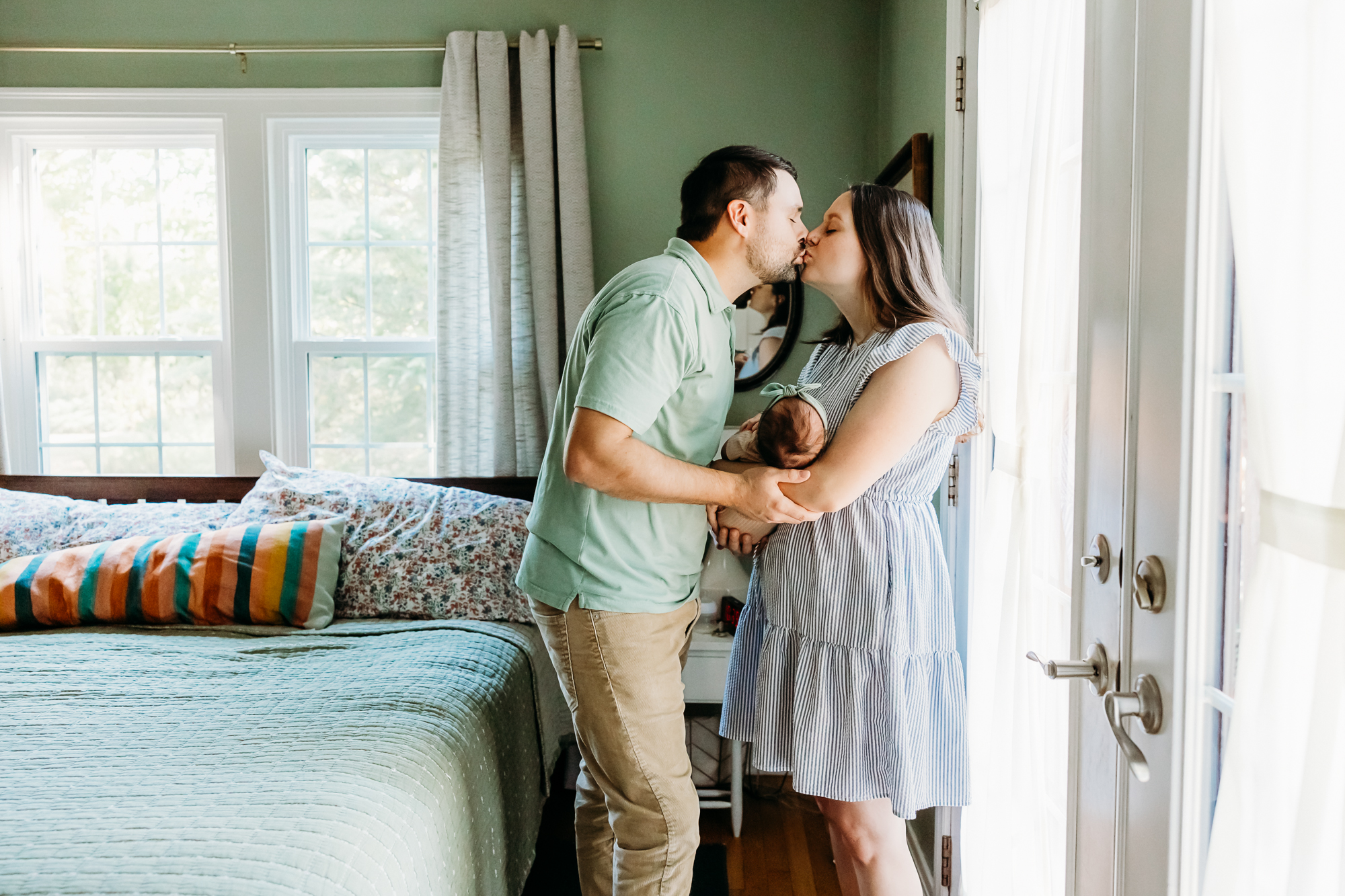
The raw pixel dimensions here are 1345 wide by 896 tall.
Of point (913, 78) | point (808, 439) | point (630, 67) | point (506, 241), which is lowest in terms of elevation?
point (808, 439)

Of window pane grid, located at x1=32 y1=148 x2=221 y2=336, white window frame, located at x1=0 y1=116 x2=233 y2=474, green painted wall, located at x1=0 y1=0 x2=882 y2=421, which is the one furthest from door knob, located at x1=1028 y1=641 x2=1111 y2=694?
window pane grid, located at x1=32 y1=148 x2=221 y2=336

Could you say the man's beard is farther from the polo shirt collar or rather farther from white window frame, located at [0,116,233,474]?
white window frame, located at [0,116,233,474]

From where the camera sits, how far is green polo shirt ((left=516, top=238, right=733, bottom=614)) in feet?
4.59

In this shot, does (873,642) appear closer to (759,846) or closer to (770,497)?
(770,497)

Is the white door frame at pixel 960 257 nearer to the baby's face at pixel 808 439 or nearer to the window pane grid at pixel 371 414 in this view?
the baby's face at pixel 808 439

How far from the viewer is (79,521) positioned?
269 cm

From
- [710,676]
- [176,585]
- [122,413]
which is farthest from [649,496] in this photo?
[122,413]

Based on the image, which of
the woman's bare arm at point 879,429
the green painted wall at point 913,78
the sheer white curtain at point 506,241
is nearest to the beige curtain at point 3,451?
the sheer white curtain at point 506,241

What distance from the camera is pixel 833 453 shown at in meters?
1.44

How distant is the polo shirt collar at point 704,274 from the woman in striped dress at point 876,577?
8.0 inches

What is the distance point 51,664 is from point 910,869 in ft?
6.33

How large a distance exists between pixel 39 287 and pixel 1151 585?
3.72m

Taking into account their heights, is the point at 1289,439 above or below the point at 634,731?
above

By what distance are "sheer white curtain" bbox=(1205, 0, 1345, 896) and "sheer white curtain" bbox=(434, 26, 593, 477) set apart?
2.36 metres
